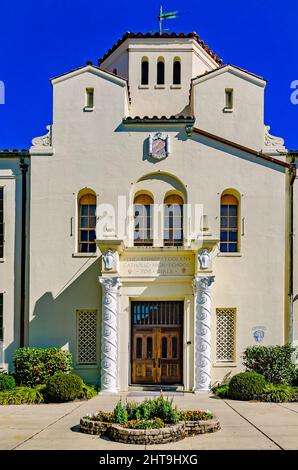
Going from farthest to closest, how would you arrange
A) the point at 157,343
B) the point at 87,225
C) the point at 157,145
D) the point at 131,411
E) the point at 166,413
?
the point at 87,225 < the point at 157,145 < the point at 157,343 < the point at 131,411 < the point at 166,413

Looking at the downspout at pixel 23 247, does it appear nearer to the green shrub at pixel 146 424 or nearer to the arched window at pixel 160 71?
the arched window at pixel 160 71

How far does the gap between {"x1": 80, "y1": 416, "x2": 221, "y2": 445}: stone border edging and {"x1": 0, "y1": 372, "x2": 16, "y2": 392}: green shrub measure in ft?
23.2

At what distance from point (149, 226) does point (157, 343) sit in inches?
Result: 174

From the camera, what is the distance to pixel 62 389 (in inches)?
739

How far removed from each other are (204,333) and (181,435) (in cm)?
844

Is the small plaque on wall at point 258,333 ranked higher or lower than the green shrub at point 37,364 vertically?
higher

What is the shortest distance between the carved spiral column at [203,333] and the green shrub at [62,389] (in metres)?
4.24

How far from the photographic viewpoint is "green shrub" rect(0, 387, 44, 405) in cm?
1878

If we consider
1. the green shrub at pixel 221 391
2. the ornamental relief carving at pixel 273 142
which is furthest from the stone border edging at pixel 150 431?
the ornamental relief carving at pixel 273 142

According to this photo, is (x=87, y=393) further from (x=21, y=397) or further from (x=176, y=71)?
(x=176, y=71)

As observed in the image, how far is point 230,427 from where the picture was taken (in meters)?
14.1

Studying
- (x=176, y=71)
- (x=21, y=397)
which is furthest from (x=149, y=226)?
(x=176, y=71)

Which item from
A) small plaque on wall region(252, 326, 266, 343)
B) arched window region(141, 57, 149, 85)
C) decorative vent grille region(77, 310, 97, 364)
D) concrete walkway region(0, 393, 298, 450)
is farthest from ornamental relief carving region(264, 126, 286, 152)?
concrete walkway region(0, 393, 298, 450)

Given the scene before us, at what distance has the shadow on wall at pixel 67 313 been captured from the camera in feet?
72.3
